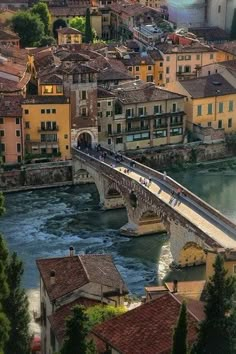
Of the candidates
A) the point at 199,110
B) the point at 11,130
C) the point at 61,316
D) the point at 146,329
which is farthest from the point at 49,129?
the point at 146,329

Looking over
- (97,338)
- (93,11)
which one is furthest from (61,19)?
(97,338)

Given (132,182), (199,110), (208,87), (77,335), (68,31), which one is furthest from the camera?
(68,31)

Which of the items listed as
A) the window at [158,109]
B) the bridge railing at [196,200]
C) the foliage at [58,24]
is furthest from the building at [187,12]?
the bridge railing at [196,200]

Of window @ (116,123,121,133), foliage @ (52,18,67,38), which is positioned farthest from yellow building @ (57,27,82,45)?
window @ (116,123,121,133)

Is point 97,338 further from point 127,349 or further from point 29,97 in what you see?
point 29,97

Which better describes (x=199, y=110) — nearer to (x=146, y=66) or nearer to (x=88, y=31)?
(x=146, y=66)

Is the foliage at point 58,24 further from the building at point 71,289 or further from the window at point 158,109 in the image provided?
the building at point 71,289

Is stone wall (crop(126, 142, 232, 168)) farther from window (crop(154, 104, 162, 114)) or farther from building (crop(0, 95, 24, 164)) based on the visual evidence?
building (crop(0, 95, 24, 164))
